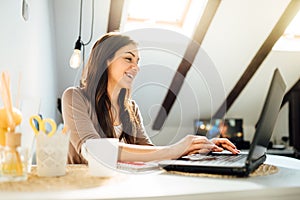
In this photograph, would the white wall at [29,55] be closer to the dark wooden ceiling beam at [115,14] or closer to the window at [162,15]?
the dark wooden ceiling beam at [115,14]

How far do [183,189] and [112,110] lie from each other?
80 centimetres

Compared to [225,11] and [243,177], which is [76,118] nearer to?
[243,177]

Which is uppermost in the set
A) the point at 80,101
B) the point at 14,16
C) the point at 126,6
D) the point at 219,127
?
the point at 126,6

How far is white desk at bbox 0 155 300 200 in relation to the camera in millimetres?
668

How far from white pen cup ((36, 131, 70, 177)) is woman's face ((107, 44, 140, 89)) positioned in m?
0.55

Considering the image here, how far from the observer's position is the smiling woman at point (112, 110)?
1.16 m

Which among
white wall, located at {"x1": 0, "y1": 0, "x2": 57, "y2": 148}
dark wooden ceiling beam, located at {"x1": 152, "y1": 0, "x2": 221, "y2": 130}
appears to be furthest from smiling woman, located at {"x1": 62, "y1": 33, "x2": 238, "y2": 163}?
dark wooden ceiling beam, located at {"x1": 152, "y1": 0, "x2": 221, "y2": 130}

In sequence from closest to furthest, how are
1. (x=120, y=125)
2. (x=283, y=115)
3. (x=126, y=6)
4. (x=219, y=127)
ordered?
(x=120, y=125), (x=126, y=6), (x=219, y=127), (x=283, y=115)

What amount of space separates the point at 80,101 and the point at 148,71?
2.42 meters

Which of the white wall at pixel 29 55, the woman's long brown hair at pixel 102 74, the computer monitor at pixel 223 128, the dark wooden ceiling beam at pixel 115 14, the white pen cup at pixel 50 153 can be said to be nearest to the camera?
the white pen cup at pixel 50 153

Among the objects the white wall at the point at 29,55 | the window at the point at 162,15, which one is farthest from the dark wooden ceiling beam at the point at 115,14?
the white wall at the point at 29,55

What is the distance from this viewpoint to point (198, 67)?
12.7 ft

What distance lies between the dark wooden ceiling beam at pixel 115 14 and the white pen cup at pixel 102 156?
7.95 feet

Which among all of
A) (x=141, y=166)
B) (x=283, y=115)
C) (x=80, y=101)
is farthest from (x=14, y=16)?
(x=283, y=115)
